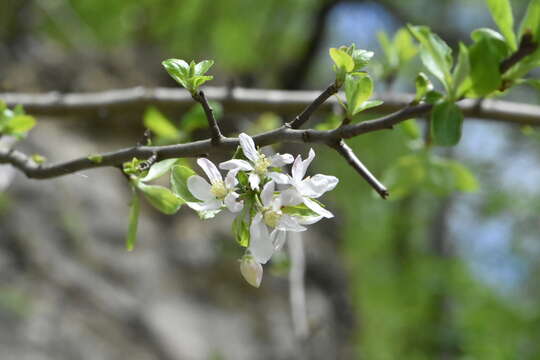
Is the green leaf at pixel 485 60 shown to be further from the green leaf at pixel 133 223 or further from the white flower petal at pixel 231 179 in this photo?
the green leaf at pixel 133 223

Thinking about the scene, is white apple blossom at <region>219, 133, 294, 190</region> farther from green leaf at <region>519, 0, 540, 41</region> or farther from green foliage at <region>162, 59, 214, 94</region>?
green leaf at <region>519, 0, 540, 41</region>

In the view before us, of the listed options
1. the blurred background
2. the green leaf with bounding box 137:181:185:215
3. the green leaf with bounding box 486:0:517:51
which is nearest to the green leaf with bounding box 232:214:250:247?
the green leaf with bounding box 137:181:185:215

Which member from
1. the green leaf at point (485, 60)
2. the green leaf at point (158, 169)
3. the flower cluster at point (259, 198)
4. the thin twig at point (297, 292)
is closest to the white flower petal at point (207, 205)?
the flower cluster at point (259, 198)

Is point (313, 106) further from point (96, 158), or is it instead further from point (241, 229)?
point (96, 158)

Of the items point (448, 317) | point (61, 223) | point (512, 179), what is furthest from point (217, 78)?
point (512, 179)

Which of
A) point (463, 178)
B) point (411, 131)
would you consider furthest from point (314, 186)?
point (463, 178)

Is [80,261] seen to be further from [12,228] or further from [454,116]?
[454,116]
